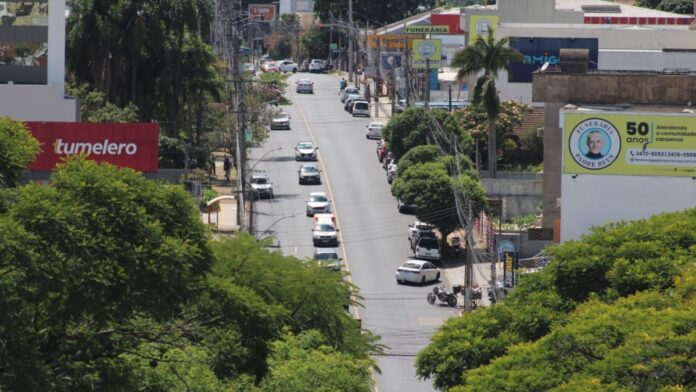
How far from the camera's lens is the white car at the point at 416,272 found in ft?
228

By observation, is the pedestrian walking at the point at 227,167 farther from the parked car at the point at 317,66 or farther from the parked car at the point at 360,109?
the parked car at the point at 317,66

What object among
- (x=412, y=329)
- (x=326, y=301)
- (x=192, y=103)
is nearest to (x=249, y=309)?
(x=326, y=301)

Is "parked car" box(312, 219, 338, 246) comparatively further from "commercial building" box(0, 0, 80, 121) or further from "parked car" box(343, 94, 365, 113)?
"parked car" box(343, 94, 365, 113)

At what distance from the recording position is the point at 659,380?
27.8 m

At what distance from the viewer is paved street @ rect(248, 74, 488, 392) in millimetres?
61250

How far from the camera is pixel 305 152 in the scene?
98.0m

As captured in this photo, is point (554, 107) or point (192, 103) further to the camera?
point (192, 103)

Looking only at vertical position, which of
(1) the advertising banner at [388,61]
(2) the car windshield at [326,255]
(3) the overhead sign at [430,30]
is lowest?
(2) the car windshield at [326,255]

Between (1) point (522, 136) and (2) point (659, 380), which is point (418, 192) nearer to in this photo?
(1) point (522, 136)

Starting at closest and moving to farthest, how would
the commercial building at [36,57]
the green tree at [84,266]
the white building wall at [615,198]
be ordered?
the green tree at [84,266]
the white building wall at [615,198]
the commercial building at [36,57]

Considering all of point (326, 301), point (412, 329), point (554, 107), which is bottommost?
point (412, 329)

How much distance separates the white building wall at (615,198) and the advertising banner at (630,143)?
28 centimetres

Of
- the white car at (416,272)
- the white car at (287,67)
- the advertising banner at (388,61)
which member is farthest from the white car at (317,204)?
the white car at (287,67)

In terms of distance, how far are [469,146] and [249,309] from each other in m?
60.2
